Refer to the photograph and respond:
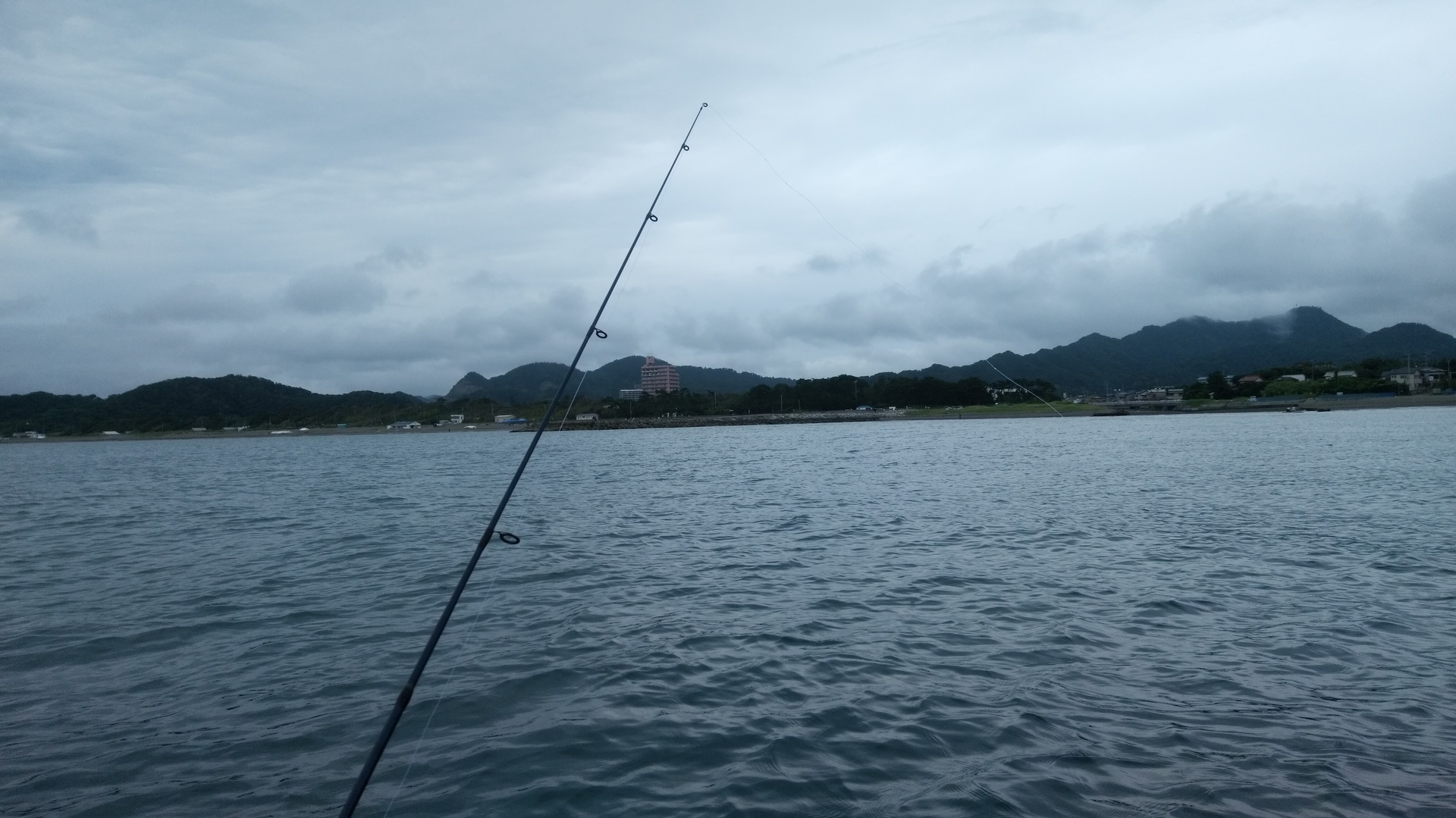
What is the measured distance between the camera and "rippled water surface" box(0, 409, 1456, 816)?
5969mm

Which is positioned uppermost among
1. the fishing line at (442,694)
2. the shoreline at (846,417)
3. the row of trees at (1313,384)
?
the row of trees at (1313,384)

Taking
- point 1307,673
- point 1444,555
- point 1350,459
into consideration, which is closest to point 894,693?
point 1307,673

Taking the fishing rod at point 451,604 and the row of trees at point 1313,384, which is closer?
the fishing rod at point 451,604

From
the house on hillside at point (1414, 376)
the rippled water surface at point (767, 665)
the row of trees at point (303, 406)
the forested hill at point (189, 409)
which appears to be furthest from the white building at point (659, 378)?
the rippled water surface at point (767, 665)

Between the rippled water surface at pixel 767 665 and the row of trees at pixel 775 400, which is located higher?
the row of trees at pixel 775 400

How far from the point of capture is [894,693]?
764cm

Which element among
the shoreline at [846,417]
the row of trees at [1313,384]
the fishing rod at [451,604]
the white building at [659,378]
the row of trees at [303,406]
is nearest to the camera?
the fishing rod at [451,604]

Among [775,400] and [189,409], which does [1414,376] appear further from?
[189,409]

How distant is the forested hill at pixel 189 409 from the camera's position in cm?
15500

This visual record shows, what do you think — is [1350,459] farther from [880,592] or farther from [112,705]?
[112,705]

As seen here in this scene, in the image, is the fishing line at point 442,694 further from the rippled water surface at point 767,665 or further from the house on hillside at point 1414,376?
the house on hillside at point 1414,376

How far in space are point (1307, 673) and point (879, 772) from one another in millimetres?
4654

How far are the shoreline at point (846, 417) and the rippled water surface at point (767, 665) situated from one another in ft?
342

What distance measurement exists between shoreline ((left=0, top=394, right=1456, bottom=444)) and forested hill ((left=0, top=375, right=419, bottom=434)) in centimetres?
351
